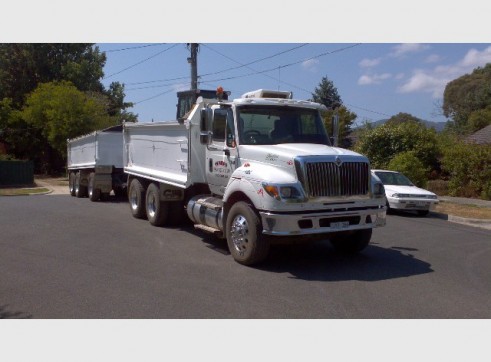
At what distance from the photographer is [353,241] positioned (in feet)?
29.1

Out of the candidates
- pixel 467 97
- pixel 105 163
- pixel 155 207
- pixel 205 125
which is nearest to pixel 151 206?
pixel 155 207

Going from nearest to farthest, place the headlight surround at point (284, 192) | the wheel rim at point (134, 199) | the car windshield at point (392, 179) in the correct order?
the headlight surround at point (284, 192) < the wheel rim at point (134, 199) < the car windshield at point (392, 179)

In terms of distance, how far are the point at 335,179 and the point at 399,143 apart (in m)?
16.9

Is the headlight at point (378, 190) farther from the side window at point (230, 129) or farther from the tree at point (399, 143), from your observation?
the tree at point (399, 143)

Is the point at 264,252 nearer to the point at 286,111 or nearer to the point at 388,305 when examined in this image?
the point at 388,305

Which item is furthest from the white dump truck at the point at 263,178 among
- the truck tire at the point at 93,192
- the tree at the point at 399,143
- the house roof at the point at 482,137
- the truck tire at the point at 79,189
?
the house roof at the point at 482,137

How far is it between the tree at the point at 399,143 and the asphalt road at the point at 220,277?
1238 centimetres

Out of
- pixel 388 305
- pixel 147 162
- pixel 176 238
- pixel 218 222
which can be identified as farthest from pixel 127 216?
pixel 388 305

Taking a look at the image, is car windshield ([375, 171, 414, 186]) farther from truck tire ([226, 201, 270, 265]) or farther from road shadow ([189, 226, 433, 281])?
truck tire ([226, 201, 270, 265])

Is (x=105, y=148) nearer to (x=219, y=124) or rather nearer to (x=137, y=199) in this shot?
(x=137, y=199)

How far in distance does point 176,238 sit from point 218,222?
186cm

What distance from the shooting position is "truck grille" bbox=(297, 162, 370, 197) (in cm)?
759

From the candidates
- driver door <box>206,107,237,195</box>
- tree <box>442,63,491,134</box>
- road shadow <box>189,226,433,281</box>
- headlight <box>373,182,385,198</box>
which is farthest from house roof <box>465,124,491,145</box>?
driver door <box>206,107,237,195</box>

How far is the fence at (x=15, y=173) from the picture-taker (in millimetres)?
32688
